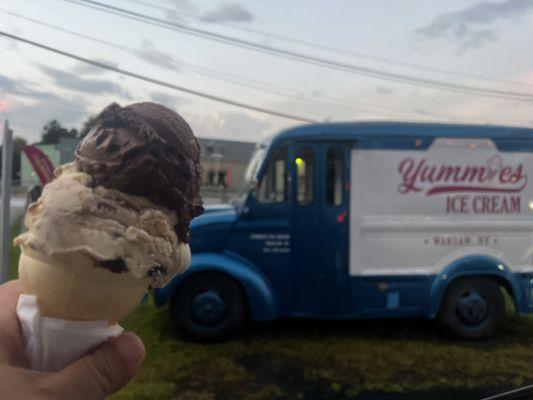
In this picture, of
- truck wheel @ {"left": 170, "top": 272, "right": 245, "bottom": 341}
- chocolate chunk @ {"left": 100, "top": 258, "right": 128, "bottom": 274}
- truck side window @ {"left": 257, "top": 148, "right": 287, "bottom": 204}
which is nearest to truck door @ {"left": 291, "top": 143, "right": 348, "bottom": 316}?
truck side window @ {"left": 257, "top": 148, "right": 287, "bottom": 204}

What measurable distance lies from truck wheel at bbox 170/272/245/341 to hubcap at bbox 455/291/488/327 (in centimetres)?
254

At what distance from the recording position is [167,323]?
6.35m

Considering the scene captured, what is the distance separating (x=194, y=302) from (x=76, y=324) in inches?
171

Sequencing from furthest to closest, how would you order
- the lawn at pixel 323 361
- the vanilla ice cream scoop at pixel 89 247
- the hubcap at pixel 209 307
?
1. the hubcap at pixel 209 307
2. the lawn at pixel 323 361
3. the vanilla ice cream scoop at pixel 89 247

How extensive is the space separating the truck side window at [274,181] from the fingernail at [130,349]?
4.15 m

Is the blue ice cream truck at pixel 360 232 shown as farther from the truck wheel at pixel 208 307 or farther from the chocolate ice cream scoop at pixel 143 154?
the chocolate ice cream scoop at pixel 143 154

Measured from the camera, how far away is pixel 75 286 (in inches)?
52.5

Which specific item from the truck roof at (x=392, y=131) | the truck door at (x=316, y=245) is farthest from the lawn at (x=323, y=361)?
the truck roof at (x=392, y=131)

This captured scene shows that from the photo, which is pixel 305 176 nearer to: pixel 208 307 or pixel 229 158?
pixel 208 307

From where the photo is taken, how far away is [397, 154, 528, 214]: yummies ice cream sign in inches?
226

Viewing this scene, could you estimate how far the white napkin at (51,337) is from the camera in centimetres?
141

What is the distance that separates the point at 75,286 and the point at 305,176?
14.6ft

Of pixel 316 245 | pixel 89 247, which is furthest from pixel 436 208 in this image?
pixel 89 247

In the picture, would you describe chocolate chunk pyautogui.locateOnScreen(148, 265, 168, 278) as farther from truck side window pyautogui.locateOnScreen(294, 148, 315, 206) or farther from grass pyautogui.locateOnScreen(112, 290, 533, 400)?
truck side window pyautogui.locateOnScreen(294, 148, 315, 206)
